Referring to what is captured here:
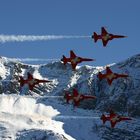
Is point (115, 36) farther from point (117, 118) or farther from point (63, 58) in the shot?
point (117, 118)

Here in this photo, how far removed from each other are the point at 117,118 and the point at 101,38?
27.4 m

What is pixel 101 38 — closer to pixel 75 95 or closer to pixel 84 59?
pixel 84 59

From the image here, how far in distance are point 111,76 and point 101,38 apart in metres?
10.4

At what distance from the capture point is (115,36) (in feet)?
568

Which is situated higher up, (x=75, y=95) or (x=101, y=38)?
(x=101, y=38)

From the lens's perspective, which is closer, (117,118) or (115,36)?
(115,36)

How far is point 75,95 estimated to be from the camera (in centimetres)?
18325

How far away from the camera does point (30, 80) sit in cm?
16838

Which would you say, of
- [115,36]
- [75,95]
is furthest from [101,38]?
[75,95]

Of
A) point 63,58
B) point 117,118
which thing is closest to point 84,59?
point 63,58

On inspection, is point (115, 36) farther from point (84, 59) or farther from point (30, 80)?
point (30, 80)

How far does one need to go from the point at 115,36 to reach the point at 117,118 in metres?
26.5

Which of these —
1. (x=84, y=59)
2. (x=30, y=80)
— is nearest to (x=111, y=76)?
(x=84, y=59)

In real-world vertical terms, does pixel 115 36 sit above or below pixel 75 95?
above
